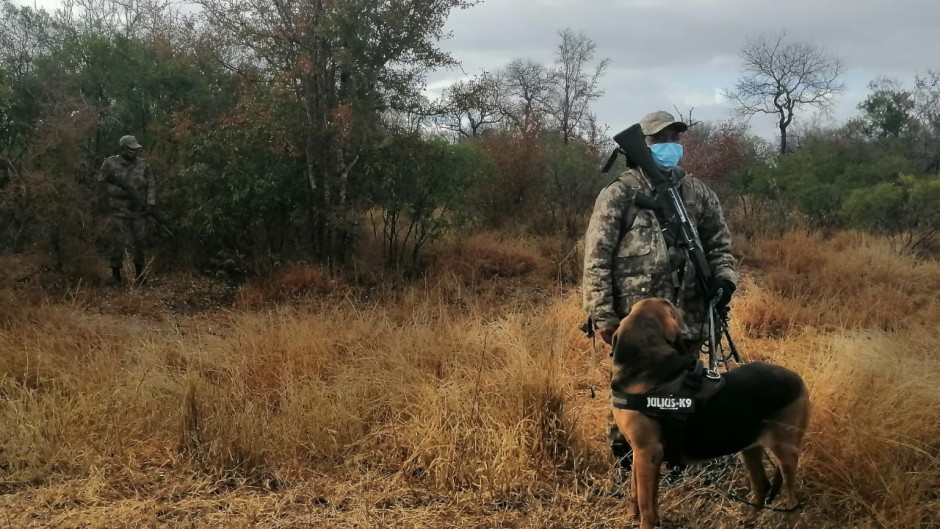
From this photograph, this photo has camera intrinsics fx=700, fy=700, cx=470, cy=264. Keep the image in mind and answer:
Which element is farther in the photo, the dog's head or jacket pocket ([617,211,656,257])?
jacket pocket ([617,211,656,257])

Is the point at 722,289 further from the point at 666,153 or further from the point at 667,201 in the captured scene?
the point at 666,153

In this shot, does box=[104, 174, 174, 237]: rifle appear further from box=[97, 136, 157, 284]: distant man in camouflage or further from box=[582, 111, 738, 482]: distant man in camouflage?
box=[582, 111, 738, 482]: distant man in camouflage

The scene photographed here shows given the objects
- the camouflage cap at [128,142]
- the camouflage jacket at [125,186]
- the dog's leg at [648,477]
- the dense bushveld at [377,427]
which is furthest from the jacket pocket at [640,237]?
the camouflage cap at [128,142]

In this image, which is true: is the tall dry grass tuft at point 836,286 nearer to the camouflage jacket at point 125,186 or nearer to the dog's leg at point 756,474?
the dog's leg at point 756,474

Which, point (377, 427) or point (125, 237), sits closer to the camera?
point (377, 427)

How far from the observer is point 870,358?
4.39m

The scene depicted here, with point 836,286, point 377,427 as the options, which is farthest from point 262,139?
point 836,286

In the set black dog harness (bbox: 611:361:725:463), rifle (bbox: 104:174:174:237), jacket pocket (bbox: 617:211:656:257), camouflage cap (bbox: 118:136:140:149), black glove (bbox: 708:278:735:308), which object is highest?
camouflage cap (bbox: 118:136:140:149)

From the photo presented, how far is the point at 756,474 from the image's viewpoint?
3307mm

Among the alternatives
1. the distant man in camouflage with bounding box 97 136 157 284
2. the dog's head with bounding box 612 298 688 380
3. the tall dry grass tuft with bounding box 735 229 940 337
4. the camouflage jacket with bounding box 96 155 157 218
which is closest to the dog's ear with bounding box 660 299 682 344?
the dog's head with bounding box 612 298 688 380

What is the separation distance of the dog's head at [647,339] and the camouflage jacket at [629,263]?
0.31m

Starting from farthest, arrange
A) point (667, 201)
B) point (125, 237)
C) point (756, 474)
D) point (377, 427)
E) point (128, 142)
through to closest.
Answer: point (125, 237), point (128, 142), point (377, 427), point (667, 201), point (756, 474)

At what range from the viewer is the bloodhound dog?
9.56 feet

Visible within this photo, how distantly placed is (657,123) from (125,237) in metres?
7.95
